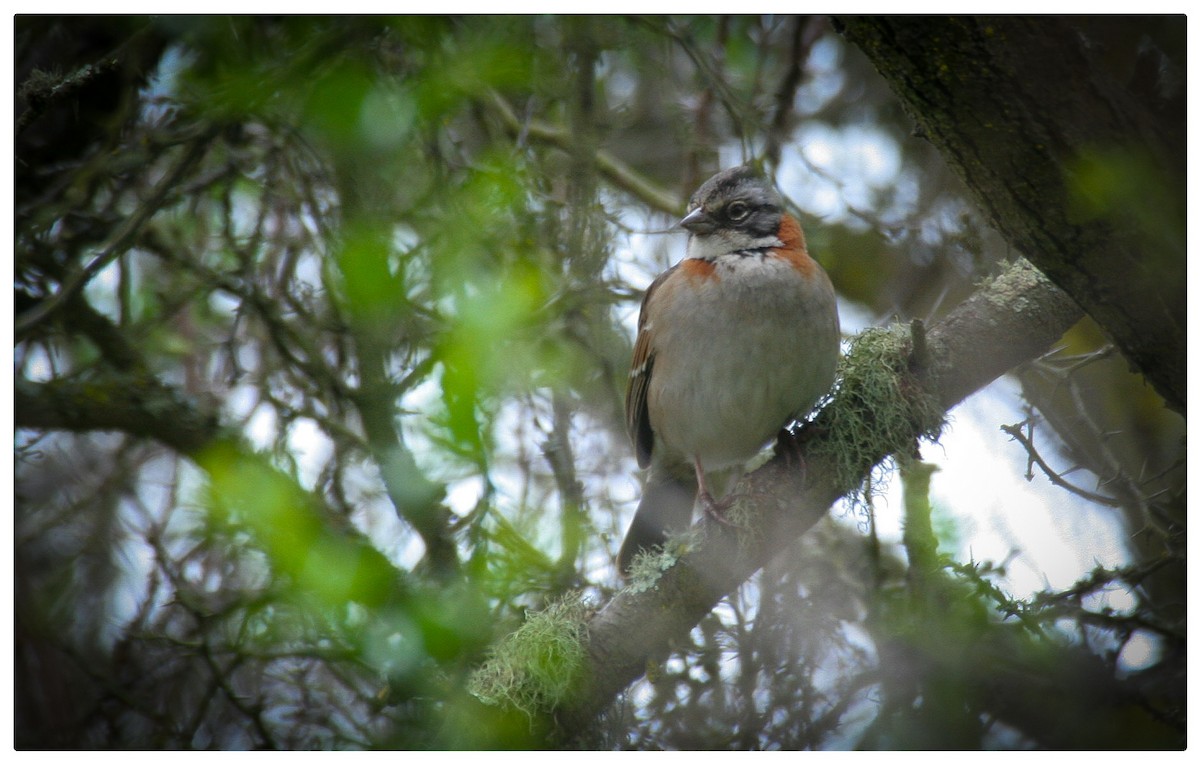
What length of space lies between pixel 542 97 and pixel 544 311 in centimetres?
88

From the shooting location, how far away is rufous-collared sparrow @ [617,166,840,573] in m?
3.41

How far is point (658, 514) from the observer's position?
3.91 meters

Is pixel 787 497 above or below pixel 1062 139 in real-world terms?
below

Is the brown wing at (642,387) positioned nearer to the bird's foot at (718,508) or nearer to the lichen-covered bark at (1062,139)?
the bird's foot at (718,508)

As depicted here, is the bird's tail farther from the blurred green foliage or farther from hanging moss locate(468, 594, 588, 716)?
hanging moss locate(468, 594, 588, 716)

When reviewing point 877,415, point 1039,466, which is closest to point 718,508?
point 877,415

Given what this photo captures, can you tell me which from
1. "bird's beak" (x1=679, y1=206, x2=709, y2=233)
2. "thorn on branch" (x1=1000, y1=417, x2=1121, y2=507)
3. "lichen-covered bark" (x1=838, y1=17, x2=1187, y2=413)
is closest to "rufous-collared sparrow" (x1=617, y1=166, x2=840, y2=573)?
"bird's beak" (x1=679, y1=206, x2=709, y2=233)

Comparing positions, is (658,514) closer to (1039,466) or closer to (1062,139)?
(1039,466)

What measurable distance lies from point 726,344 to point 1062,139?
138 centimetres

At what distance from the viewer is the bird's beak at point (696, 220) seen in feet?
12.1

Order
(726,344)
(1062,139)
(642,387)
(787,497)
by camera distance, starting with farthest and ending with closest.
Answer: (642,387) < (726,344) < (787,497) < (1062,139)

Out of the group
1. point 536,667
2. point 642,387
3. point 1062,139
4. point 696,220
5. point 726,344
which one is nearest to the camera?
point 1062,139
